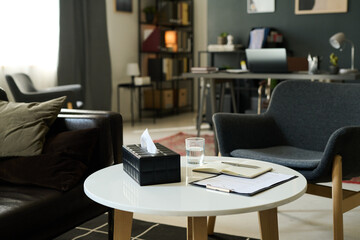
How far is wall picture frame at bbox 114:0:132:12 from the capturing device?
718 cm

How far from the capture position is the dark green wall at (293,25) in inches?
235

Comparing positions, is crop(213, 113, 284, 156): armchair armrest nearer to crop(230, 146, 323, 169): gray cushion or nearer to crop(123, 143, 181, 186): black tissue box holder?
crop(230, 146, 323, 169): gray cushion

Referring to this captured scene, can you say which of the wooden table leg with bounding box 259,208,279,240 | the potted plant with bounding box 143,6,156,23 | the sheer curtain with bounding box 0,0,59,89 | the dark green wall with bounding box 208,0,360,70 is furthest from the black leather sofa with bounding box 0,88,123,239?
the potted plant with bounding box 143,6,156,23

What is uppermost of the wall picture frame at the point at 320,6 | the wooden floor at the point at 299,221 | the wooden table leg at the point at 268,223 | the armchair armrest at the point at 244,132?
the wall picture frame at the point at 320,6

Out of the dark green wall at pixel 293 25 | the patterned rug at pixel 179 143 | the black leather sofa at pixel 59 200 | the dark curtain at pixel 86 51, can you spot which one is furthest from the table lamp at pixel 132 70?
the black leather sofa at pixel 59 200

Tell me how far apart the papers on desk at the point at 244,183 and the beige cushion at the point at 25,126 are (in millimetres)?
978

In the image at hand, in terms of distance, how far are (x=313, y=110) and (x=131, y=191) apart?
1668mm

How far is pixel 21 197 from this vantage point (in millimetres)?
2059

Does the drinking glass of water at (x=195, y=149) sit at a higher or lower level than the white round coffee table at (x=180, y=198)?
higher

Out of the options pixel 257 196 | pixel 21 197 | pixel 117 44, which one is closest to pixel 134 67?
pixel 117 44

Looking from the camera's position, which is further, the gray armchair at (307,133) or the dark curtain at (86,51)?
the dark curtain at (86,51)

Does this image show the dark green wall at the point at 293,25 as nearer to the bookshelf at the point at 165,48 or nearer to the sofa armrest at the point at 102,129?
the bookshelf at the point at 165,48

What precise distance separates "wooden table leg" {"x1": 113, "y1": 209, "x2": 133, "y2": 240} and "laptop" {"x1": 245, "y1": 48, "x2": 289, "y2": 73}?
293 cm

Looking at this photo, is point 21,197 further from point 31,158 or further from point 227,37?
point 227,37
